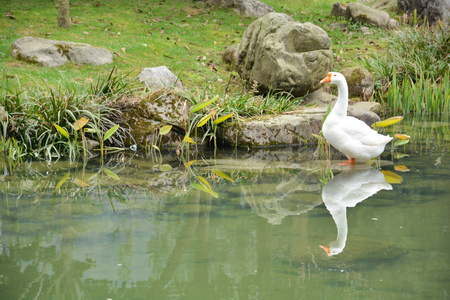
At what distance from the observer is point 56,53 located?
1113 centimetres

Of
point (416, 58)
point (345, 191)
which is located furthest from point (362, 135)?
point (416, 58)

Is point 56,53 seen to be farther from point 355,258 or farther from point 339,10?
point 339,10

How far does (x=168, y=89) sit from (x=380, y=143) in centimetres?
381

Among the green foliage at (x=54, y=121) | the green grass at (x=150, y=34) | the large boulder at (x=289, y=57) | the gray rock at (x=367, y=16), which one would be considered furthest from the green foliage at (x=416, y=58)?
the green foliage at (x=54, y=121)

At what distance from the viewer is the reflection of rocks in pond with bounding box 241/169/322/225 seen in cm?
446

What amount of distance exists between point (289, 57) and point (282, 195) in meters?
5.29

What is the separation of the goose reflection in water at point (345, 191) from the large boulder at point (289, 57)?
12.8 feet

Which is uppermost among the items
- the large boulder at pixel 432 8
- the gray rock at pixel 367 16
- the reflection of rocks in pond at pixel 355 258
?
the large boulder at pixel 432 8

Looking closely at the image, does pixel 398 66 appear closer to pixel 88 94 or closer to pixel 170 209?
pixel 88 94

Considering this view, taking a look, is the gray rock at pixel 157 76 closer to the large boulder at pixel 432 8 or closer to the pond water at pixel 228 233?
the pond water at pixel 228 233

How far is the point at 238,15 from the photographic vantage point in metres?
17.7

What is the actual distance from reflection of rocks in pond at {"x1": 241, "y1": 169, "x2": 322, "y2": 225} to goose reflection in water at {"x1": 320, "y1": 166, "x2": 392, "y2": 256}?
0.50 feet

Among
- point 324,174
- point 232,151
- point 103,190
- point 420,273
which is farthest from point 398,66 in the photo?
point 420,273

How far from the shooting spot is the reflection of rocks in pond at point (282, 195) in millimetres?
4465
